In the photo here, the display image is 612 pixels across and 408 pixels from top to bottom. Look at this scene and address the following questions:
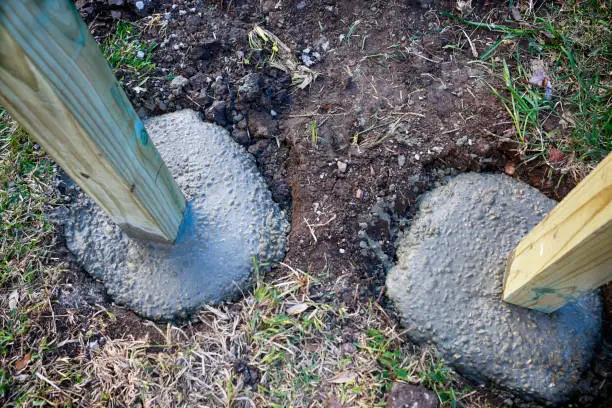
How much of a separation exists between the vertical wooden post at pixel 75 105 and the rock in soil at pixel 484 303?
109cm

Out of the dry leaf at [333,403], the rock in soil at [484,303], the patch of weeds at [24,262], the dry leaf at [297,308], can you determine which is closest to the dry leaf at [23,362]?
the patch of weeds at [24,262]

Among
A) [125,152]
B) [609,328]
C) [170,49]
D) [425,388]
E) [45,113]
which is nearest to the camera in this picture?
[45,113]

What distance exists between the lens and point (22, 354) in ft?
5.93

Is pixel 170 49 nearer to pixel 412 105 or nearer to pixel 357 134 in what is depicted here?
pixel 357 134

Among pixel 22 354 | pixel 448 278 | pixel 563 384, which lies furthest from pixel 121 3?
pixel 563 384

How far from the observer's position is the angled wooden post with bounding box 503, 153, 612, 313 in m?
1.13

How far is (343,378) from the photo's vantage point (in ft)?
5.82

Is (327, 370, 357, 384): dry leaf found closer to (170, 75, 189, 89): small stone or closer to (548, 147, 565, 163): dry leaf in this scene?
(548, 147, 565, 163): dry leaf

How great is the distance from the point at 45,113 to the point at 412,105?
1.62 m

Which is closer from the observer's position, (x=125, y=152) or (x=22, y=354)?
(x=125, y=152)

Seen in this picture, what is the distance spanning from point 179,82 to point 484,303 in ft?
5.54

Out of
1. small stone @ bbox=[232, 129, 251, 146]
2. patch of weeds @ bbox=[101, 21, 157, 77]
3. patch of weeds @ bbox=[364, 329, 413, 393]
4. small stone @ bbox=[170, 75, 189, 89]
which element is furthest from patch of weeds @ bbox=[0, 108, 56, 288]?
patch of weeds @ bbox=[364, 329, 413, 393]

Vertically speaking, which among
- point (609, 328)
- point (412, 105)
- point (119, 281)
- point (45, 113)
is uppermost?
point (45, 113)

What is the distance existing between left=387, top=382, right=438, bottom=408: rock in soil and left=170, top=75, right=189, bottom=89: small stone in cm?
163
